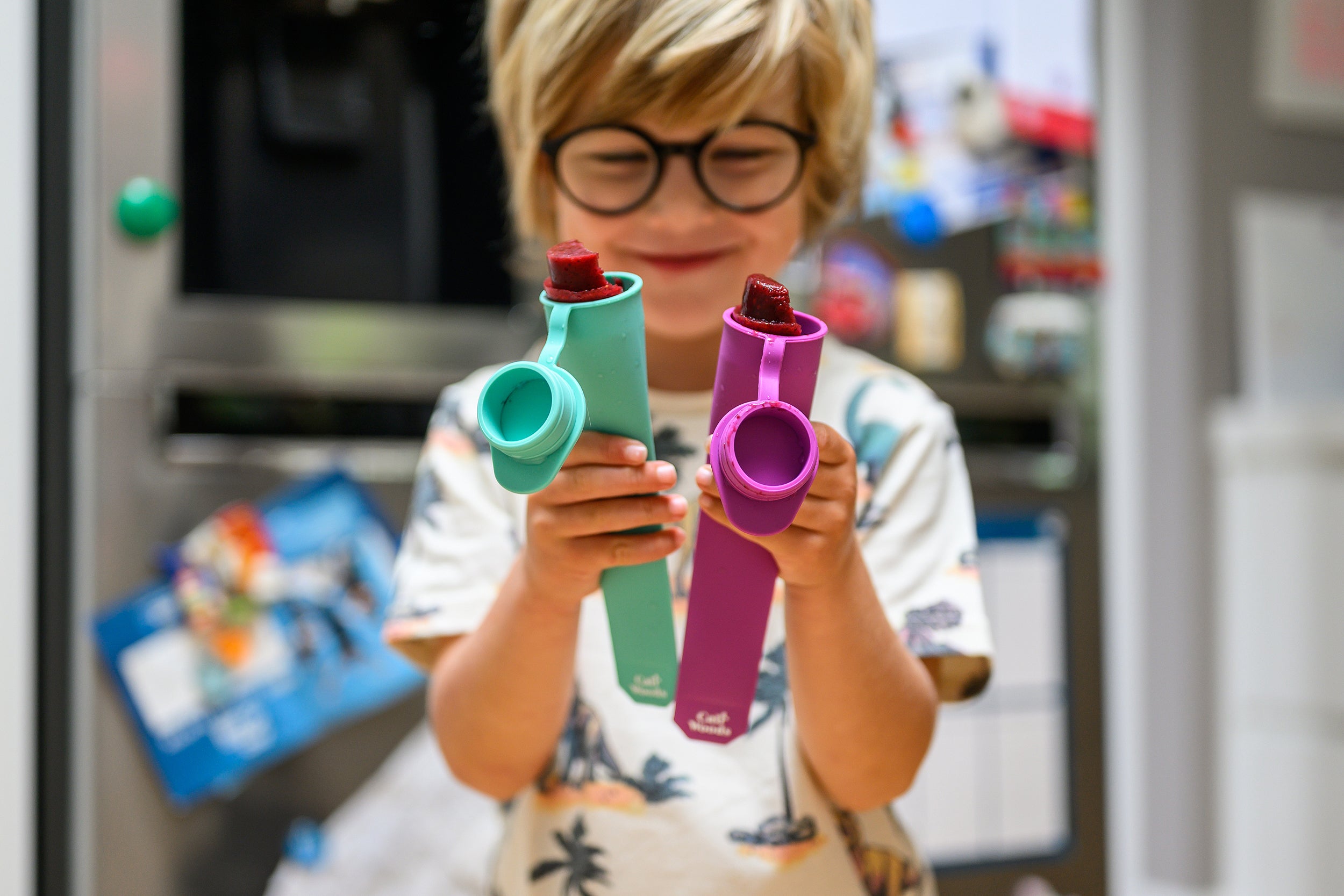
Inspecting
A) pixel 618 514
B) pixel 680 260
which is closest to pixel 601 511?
pixel 618 514

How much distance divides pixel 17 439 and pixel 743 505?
67 centimetres

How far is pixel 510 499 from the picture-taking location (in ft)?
1.40

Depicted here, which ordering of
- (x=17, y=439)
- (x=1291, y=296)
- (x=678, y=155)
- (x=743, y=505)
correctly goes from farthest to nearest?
1. (x=1291, y=296)
2. (x=17, y=439)
3. (x=678, y=155)
4. (x=743, y=505)

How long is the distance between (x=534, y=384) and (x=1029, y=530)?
0.86 metres

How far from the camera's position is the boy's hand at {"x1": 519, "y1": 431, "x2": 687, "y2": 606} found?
Answer: 26 centimetres

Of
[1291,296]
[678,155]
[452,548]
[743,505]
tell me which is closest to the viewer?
[743,505]

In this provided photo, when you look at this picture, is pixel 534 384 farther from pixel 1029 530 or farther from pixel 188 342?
pixel 1029 530

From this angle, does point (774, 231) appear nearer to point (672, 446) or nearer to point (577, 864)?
point (672, 446)

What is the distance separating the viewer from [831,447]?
0.88 feet

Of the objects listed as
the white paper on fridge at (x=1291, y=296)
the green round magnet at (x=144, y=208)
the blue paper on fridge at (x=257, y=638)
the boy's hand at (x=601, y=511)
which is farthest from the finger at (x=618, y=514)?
the white paper on fridge at (x=1291, y=296)

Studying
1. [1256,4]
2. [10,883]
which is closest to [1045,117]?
[1256,4]

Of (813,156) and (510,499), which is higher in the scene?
(813,156)

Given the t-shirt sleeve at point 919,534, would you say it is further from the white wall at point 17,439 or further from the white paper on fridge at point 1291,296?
the white paper on fridge at point 1291,296

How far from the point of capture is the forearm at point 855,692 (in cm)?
32
